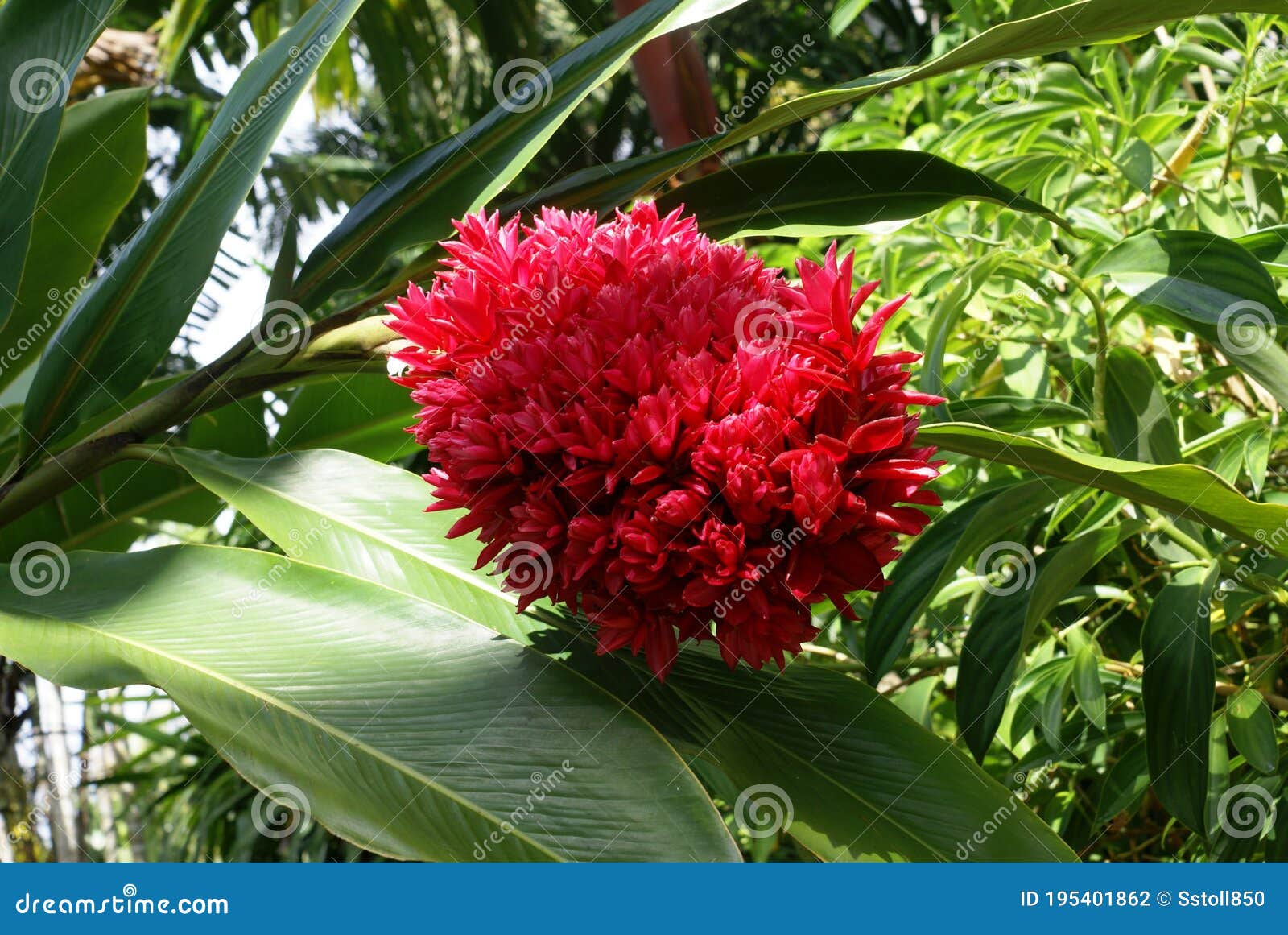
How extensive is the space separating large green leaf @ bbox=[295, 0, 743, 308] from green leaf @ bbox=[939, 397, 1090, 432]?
37cm

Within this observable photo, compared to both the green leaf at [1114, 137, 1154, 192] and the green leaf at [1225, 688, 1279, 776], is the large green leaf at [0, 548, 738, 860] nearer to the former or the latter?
the green leaf at [1225, 688, 1279, 776]

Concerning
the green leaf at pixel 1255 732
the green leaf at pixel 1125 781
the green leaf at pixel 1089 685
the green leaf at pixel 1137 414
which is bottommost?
the green leaf at pixel 1125 781

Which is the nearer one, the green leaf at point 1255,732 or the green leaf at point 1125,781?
the green leaf at point 1255,732

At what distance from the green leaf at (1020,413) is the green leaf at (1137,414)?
0.03 m

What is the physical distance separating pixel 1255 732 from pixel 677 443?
1.75 feet

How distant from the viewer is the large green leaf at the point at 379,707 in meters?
0.49

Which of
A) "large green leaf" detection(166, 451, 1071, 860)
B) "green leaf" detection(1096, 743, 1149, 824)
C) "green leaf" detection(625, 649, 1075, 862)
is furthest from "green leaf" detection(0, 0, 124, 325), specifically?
"green leaf" detection(1096, 743, 1149, 824)

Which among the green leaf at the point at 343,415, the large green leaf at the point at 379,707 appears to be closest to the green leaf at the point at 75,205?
the green leaf at the point at 343,415

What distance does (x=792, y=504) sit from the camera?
20.3 inches

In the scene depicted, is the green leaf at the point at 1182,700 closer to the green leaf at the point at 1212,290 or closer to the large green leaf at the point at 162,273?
the green leaf at the point at 1212,290

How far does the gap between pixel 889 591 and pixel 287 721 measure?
416 millimetres

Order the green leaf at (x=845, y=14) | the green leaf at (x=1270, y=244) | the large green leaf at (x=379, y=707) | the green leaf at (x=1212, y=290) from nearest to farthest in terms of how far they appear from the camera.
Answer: the large green leaf at (x=379, y=707), the green leaf at (x=1212, y=290), the green leaf at (x=1270, y=244), the green leaf at (x=845, y=14)

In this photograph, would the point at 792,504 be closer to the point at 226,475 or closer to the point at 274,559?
the point at 274,559

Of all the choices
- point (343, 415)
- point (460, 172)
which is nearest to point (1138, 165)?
point (460, 172)
